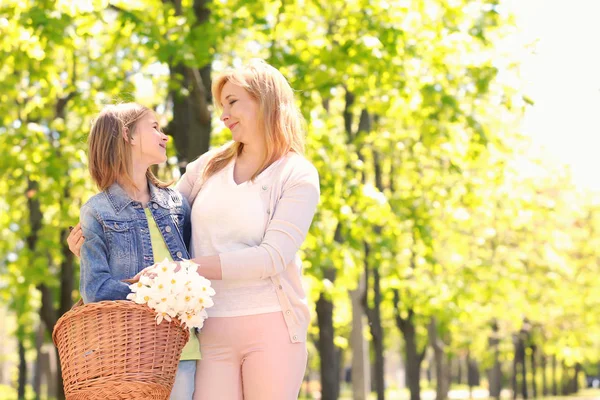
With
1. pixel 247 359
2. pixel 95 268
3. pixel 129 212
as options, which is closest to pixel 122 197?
pixel 129 212

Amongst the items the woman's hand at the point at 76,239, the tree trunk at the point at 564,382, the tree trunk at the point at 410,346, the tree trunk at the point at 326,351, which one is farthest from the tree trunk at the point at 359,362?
the tree trunk at the point at 564,382

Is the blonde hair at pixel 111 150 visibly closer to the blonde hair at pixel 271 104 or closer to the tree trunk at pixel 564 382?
the blonde hair at pixel 271 104

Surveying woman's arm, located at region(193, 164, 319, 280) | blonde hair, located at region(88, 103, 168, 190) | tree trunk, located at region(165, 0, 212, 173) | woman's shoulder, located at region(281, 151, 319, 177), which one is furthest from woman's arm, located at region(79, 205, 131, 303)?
tree trunk, located at region(165, 0, 212, 173)

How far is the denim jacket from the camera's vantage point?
137 inches

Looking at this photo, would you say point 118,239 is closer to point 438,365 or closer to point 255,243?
point 255,243

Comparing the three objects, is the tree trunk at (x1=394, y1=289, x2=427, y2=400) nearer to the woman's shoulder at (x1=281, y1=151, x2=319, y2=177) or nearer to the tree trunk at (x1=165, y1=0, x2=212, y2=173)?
the tree trunk at (x1=165, y1=0, x2=212, y2=173)

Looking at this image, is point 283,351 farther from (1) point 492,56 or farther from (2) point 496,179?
(2) point 496,179

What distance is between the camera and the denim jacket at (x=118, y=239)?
3479 mm

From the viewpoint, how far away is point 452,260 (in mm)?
21562

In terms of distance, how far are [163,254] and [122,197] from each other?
288mm

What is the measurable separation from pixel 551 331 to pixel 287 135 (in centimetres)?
2967

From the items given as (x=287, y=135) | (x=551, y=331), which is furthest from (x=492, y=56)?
(x=551, y=331)

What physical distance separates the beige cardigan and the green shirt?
312mm

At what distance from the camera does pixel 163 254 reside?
380cm
